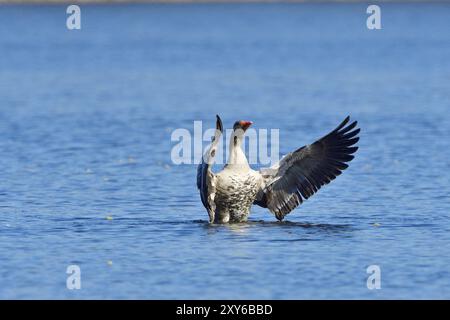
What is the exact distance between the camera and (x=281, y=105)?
37.8 metres

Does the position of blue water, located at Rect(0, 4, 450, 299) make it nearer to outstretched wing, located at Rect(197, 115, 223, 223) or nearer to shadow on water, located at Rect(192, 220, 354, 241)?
shadow on water, located at Rect(192, 220, 354, 241)

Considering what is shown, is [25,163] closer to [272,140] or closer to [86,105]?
[272,140]

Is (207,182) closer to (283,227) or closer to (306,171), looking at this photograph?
(283,227)

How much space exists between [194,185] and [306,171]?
14.6ft

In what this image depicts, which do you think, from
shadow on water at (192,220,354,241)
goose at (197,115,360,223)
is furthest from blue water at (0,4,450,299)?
goose at (197,115,360,223)

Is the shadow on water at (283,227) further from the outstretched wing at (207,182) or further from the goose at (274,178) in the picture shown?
the outstretched wing at (207,182)

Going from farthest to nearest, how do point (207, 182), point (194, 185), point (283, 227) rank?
point (194, 185)
point (283, 227)
point (207, 182)

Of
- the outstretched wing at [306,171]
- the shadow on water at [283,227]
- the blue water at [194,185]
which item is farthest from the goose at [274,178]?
the blue water at [194,185]

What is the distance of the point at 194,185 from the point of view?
865 inches

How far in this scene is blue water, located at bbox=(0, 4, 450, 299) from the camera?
49.3 ft

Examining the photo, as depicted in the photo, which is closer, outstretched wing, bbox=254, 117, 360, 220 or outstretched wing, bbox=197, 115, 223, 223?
outstretched wing, bbox=197, 115, 223, 223

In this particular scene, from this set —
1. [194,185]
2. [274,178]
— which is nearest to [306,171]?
[274,178]

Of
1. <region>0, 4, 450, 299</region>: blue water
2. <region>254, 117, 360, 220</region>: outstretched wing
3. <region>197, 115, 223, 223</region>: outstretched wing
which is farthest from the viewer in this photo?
<region>254, 117, 360, 220</region>: outstretched wing

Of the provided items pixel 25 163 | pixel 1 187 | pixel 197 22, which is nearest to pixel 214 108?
pixel 25 163
